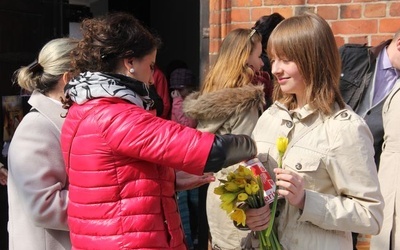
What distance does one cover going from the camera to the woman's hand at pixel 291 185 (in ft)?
6.58

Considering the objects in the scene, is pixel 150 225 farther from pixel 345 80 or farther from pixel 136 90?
pixel 345 80

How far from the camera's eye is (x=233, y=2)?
4.20 m

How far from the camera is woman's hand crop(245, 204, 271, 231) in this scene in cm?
207

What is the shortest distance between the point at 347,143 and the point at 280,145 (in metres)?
0.24

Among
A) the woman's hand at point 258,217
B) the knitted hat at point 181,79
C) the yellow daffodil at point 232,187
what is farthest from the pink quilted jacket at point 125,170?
the knitted hat at point 181,79

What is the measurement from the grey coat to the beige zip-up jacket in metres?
0.92

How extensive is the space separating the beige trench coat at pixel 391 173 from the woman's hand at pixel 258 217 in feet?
4.49

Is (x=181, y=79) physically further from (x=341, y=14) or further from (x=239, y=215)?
(x=239, y=215)

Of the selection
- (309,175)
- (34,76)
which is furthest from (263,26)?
(309,175)

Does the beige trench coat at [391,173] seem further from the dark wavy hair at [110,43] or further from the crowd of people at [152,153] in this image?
the dark wavy hair at [110,43]

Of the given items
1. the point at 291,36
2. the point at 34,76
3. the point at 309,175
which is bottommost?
the point at 309,175

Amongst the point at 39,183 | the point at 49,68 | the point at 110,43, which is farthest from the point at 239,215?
the point at 49,68

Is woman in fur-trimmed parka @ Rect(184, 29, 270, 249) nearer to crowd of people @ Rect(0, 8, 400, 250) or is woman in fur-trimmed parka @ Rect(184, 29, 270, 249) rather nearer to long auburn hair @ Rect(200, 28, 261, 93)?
long auburn hair @ Rect(200, 28, 261, 93)

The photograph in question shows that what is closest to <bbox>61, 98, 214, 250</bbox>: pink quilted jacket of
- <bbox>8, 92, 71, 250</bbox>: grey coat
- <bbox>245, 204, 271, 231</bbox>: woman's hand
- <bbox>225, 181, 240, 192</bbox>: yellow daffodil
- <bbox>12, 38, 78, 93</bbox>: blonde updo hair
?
<bbox>225, 181, 240, 192</bbox>: yellow daffodil
